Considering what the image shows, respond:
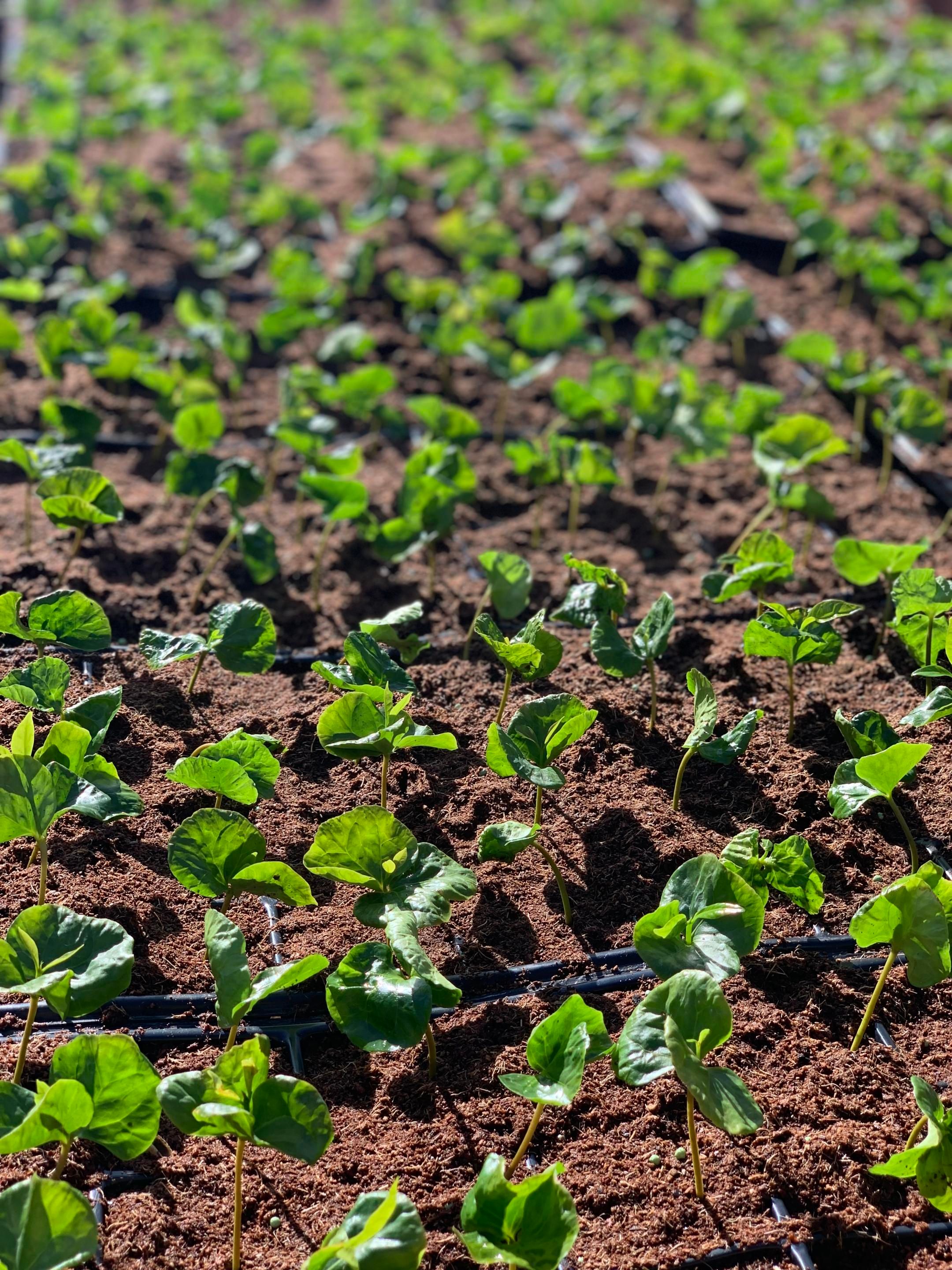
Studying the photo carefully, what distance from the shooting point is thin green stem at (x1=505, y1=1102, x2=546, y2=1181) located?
1.73 metres

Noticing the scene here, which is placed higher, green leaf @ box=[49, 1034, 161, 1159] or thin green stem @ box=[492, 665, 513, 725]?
green leaf @ box=[49, 1034, 161, 1159]

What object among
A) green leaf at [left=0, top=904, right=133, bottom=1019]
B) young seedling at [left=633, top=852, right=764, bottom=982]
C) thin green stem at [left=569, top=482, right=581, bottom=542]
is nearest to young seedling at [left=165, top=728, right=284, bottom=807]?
green leaf at [left=0, top=904, right=133, bottom=1019]

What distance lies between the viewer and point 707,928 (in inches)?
72.6

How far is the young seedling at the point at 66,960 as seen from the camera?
5.66ft

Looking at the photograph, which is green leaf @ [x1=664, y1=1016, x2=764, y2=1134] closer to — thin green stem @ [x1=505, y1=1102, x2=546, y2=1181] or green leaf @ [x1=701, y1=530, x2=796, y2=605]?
thin green stem @ [x1=505, y1=1102, x2=546, y2=1181]

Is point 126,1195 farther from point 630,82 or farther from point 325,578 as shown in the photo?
point 630,82

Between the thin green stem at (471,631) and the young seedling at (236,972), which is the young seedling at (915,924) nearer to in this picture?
the young seedling at (236,972)

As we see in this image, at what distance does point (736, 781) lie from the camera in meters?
2.42

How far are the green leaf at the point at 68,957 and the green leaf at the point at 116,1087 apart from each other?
0.10 metres

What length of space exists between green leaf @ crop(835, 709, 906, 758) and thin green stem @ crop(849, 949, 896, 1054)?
15.6 inches

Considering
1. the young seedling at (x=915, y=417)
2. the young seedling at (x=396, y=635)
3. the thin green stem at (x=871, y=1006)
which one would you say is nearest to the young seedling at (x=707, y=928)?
the thin green stem at (x=871, y=1006)

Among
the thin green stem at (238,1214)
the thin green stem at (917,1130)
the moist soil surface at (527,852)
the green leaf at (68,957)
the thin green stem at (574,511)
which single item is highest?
the green leaf at (68,957)

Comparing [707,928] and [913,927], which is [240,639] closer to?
[707,928]

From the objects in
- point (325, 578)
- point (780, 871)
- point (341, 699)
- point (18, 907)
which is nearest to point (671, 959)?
point (780, 871)
